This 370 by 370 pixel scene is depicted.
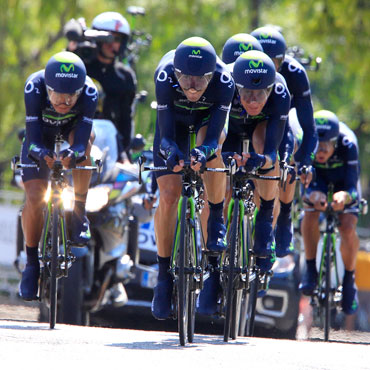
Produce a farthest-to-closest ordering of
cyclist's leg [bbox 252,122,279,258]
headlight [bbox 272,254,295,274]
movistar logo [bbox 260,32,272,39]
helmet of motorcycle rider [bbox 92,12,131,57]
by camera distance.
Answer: helmet of motorcycle rider [bbox 92,12,131,57], headlight [bbox 272,254,295,274], movistar logo [bbox 260,32,272,39], cyclist's leg [bbox 252,122,279,258]

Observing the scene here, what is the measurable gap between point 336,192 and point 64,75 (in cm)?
428

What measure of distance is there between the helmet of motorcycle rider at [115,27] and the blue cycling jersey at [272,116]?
4648 millimetres

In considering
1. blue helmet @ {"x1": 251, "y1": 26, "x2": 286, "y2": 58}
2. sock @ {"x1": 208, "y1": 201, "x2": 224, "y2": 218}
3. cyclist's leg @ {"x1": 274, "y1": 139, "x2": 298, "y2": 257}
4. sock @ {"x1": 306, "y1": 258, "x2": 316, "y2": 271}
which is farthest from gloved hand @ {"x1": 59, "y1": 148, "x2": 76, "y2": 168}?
sock @ {"x1": 306, "y1": 258, "x2": 316, "y2": 271}

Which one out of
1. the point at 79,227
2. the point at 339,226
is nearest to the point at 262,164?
the point at 79,227

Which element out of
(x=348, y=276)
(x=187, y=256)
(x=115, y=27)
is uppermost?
(x=115, y=27)

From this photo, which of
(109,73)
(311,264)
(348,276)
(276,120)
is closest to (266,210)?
(276,120)

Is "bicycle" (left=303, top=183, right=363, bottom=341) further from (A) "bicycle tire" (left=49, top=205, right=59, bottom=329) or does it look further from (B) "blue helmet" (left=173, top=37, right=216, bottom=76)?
(B) "blue helmet" (left=173, top=37, right=216, bottom=76)

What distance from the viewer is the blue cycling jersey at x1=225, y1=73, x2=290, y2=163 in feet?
33.3

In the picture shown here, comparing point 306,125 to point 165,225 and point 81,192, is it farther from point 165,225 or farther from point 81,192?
point 165,225

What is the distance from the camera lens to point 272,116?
10305mm

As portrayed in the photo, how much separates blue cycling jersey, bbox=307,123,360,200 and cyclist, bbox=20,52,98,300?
327cm

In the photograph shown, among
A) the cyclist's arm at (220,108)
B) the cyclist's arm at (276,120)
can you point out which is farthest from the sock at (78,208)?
the cyclist's arm at (220,108)

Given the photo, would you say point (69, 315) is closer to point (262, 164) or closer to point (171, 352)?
point (262, 164)

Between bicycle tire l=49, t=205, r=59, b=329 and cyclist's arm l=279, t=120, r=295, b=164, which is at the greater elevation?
cyclist's arm l=279, t=120, r=295, b=164
